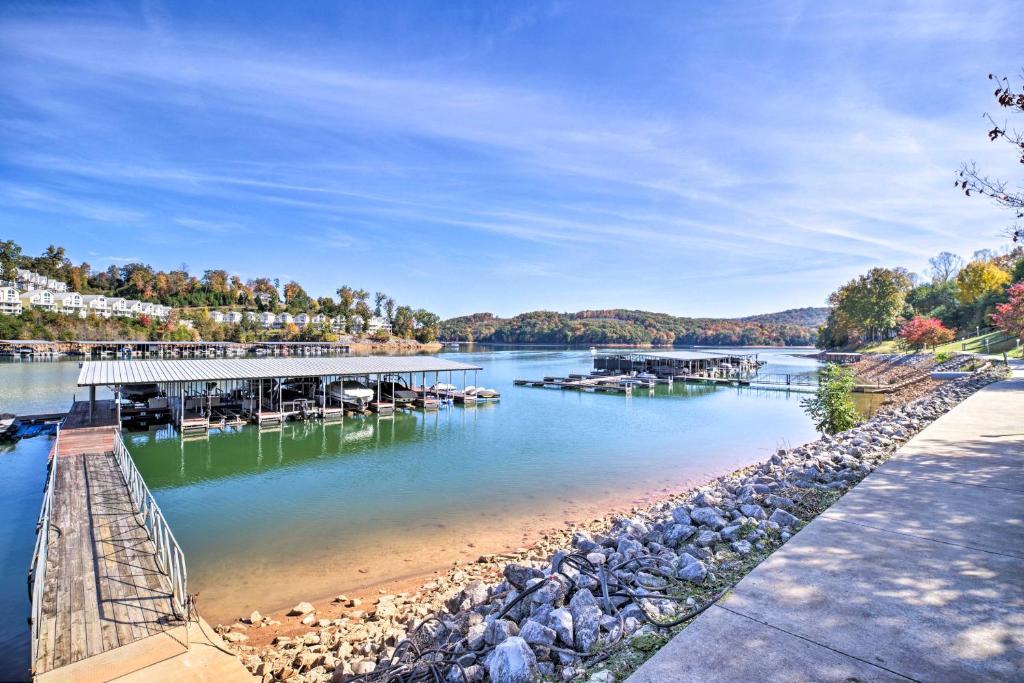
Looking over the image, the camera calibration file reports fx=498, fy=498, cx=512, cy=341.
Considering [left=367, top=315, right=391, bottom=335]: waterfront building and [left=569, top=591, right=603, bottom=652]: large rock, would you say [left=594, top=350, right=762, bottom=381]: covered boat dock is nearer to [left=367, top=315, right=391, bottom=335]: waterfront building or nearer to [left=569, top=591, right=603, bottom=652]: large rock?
[left=569, top=591, right=603, bottom=652]: large rock

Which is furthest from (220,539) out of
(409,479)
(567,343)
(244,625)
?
(567,343)

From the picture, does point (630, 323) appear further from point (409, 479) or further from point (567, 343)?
point (409, 479)

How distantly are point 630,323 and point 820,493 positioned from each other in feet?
538

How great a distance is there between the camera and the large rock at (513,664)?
3199 mm

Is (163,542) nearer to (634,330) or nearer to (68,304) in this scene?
(68,304)

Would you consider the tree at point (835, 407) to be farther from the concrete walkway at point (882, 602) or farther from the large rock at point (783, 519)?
the large rock at point (783, 519)

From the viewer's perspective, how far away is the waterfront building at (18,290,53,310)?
83844 millimetres

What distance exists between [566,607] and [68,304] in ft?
389

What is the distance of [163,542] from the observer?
26.4ft

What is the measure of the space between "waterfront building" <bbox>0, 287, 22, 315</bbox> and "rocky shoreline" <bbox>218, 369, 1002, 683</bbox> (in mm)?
105270

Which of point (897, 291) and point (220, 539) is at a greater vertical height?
point (897, 291)

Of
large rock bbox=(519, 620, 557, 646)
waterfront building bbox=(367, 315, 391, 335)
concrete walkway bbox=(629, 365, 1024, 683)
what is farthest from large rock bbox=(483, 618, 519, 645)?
waterfront building bbox=(367, 315, 391, 335)

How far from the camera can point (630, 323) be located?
166500 millimetres

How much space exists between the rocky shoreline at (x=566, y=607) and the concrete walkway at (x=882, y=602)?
41 cm
